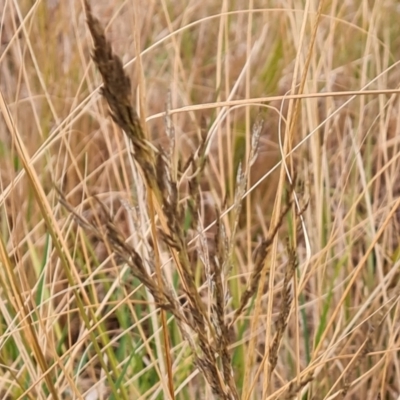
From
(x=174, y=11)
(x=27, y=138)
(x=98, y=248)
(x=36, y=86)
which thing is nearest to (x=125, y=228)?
(x=98, y=248)

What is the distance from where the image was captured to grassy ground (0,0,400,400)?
1.10ft

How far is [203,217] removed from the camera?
2.80 ft

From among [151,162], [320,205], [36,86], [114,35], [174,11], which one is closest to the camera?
[151,162]

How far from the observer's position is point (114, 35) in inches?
47.3

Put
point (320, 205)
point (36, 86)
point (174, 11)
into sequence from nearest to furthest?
point (320, 205) < point (36, 86) < point (174, 11)

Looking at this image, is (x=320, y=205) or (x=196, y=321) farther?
(x=320, y=205)

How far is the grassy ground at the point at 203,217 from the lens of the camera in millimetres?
335

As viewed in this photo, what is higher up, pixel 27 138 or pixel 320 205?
pixel 27 138

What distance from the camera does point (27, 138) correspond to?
982 millimetres

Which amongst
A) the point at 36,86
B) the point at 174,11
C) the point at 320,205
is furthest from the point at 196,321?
the point at 174,11

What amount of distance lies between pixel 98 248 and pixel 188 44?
0.50 metres

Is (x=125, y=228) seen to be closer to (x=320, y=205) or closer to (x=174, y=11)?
(x=320, y=205)

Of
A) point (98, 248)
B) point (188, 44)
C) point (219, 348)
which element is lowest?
point (98, 248)

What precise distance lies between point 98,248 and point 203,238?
62 cm
